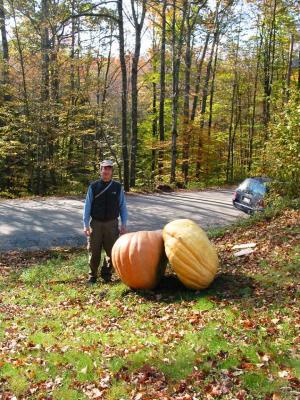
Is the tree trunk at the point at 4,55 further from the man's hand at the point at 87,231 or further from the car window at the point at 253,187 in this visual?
the man's hand at the point at 87,231

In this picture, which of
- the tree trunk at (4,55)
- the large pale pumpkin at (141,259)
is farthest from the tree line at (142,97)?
the large pale pumpkin at (141,259)

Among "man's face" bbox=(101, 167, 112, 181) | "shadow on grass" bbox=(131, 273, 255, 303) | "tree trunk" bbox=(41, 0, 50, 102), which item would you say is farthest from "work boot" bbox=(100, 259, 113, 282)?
"tree trunk" bbox=(41, 0, 50, 102)

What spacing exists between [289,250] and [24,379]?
511cm

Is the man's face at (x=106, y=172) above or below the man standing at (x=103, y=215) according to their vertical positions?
above

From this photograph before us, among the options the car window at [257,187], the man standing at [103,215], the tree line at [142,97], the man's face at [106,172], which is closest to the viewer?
the man's face at [106,172]

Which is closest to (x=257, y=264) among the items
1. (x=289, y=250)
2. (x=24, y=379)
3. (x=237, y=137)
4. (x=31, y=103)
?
(x=289, y=250)

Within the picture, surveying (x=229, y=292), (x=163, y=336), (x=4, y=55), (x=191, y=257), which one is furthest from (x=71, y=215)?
(x=4, y=55)

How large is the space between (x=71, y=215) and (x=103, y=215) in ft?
25.2

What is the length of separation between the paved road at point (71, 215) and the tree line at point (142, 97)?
252 centimetres

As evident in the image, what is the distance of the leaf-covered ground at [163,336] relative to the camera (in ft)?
14.4

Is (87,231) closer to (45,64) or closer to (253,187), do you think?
(253,187)

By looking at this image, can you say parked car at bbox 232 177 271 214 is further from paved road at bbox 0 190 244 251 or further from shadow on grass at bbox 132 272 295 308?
shadow on grass at bbox 132 272 295 308

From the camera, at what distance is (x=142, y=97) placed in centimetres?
3566

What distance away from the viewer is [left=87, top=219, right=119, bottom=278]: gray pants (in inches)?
320
